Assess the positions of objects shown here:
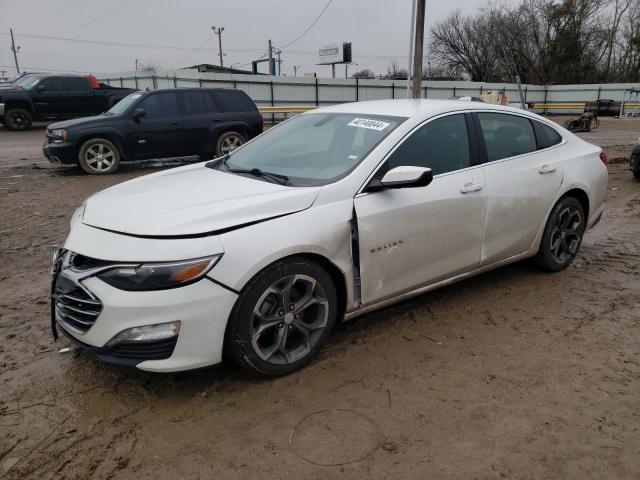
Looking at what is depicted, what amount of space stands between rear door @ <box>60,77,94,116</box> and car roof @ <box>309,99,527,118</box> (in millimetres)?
16496

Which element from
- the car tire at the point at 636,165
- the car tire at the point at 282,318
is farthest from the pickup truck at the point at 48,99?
the car tire at the point at 282,318

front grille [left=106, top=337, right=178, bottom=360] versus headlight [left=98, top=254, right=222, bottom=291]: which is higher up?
headlight [left=98, top=254, right=222, bottom=291]

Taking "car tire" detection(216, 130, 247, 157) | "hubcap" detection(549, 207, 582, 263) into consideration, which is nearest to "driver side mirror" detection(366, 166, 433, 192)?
"hubcap" detection(549, 207, 582, 263)

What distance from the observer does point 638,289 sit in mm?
4434

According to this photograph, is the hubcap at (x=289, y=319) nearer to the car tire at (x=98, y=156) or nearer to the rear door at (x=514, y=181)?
the rear door at (x=514, y=181)

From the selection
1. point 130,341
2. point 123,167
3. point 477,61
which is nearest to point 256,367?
point 130,341

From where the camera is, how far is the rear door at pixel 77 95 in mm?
17891

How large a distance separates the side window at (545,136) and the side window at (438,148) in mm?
991

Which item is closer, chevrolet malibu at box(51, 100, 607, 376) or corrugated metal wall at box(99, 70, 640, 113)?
chevrolet malibu at box(51, 100, 607, 376)

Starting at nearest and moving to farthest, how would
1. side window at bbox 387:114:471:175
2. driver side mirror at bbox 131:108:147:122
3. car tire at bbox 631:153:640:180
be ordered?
1. side window at bbox 387:114:471:175
2. car tire at bbox 631:153:640:180
3. driver side mirror at bbox 131:108:147:122

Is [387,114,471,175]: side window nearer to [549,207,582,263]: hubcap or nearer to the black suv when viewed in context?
[549,207,582,263]: hubcap

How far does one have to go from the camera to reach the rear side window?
11438 mm

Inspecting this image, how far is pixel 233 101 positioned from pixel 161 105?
64.6 inches

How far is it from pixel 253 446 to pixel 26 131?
1973cm
